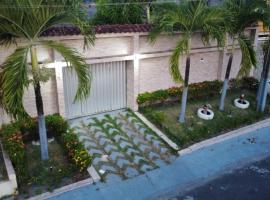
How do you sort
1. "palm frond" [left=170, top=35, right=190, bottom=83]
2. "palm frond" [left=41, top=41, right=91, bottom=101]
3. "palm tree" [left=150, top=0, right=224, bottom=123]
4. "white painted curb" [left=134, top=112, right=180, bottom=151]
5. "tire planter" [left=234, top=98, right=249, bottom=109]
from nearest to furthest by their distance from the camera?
1. "palm frond" [left=41, top=41, right=91, bottom=101]
2. "palm tree" [left=150, top=0, right=224, bottom=123]
3. "palm frond" [left=170, top=35, right=190, bottom=83]
4. "white painted curb" [left=134, top=112, right=180, bottom=151]
5. "tire planter" [left=234, top=98, right=249, bottom=109]

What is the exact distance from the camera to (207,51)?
574 inches

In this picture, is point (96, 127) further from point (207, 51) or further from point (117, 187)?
point (207, 51)

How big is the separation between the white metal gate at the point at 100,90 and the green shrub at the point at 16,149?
2767 millimetres

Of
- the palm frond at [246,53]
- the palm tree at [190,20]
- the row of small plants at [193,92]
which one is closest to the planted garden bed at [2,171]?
the row of small plants at [193,92]

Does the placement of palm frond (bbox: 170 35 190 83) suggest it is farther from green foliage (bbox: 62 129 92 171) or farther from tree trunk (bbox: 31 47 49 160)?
tree trunk (bbox: 31 47 49 160)

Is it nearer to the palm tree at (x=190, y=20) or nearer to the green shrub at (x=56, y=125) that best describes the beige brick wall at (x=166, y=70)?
the palm tree at (x=190, y=20)

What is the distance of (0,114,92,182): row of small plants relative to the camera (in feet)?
30.5

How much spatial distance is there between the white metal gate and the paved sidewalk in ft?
13.8

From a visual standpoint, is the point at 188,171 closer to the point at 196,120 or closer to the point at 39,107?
the point at 196,120

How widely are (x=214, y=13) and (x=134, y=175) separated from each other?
6.14 meters

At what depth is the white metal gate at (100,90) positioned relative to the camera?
12.5 m

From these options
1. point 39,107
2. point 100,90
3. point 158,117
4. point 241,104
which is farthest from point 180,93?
point 39,107

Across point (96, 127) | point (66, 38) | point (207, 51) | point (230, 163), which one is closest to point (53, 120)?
point (96, 127)

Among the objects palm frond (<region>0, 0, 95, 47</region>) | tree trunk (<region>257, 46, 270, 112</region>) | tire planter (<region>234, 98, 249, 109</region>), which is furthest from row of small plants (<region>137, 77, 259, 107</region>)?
palm frond (<region>0, 0, 95, 47</region>)
